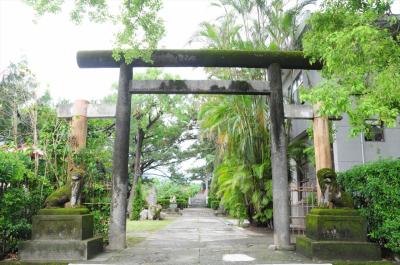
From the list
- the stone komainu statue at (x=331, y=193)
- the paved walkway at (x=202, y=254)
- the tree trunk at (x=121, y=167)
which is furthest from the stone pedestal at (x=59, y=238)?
the stone komainu statue at (x=331, y=193)

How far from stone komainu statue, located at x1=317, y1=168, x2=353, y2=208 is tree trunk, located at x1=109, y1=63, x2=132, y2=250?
4438 millimetres

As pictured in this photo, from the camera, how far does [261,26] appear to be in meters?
14.5

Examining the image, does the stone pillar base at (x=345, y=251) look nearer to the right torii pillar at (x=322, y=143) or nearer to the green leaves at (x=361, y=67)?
the green leaves at (x=361, y=67)

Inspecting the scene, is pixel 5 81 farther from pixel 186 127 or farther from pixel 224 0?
pixel 186 127

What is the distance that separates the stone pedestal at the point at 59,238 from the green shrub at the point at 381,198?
17.9 ft

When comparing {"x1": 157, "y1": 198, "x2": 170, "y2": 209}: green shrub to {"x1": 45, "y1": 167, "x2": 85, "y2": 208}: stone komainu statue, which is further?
{"x1": 157, "y1": 198, "x2": 170, "y2": 209}: green shrub

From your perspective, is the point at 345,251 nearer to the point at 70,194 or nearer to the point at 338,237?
the point at 338,237

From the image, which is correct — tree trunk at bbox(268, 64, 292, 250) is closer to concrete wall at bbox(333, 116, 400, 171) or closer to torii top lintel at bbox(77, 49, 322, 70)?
torii top lintel at bbox(77, 49, 322, 70)

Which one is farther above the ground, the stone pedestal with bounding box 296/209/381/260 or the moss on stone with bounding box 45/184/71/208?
the moss on stone with bounding box 45/184/71/208

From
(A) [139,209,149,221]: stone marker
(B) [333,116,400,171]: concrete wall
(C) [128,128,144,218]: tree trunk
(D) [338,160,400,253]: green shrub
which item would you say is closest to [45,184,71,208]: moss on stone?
(D) [338,160,400,253]: green shrub

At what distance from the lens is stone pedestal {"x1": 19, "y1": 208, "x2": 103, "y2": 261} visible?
6.69m

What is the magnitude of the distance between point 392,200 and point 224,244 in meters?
4.42

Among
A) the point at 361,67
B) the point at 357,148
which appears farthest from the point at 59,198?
the point at 357,148

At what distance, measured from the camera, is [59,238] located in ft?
22.7
